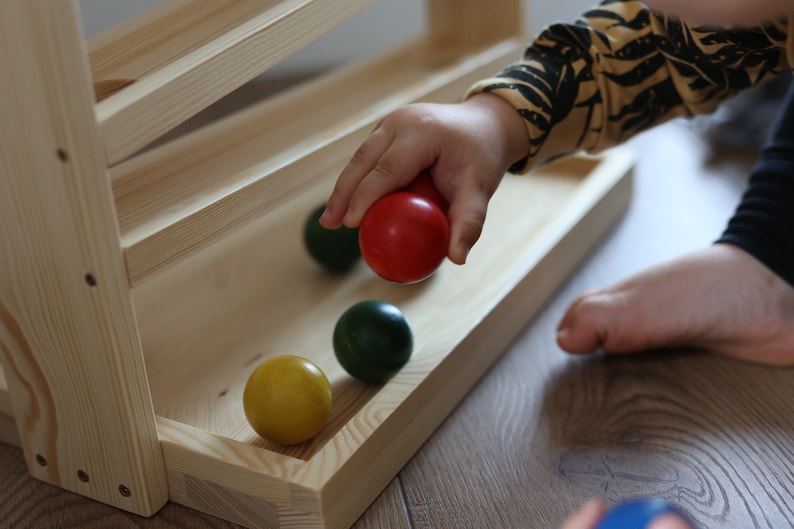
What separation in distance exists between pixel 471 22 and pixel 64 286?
3.17ft

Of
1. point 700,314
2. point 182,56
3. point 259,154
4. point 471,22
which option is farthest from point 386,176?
point 471,22

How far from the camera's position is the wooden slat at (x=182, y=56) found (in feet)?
2.05

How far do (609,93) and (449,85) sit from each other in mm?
254

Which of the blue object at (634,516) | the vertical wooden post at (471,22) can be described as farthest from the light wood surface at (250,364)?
the vertical wooden post at (471,22)

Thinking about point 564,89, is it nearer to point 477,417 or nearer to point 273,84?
point 477,417

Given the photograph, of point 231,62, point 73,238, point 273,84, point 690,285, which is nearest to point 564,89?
point 690,285

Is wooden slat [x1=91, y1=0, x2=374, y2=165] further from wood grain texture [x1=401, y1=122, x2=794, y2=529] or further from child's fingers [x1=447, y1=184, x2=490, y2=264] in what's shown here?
wood grain texture [x1=401, y1=122, x2=794, y2=529]

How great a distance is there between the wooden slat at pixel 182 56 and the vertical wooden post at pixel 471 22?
71cm

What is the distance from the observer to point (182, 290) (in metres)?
→ 1.05

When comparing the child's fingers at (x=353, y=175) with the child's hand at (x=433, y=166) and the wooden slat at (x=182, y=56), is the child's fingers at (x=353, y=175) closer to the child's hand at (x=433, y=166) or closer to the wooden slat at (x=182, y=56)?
the child's hand at (x=433, y=166)

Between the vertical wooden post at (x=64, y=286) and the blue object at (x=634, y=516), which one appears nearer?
the blue object at (x=634, y=516)

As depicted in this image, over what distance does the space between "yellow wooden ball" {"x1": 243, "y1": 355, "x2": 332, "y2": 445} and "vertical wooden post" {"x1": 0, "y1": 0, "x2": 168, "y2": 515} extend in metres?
0.09

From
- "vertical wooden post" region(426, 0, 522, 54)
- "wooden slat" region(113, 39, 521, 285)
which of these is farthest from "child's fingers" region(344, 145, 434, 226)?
"vertical wooden post" region(426, 0, 522, 54)

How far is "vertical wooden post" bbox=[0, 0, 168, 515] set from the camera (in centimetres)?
58
